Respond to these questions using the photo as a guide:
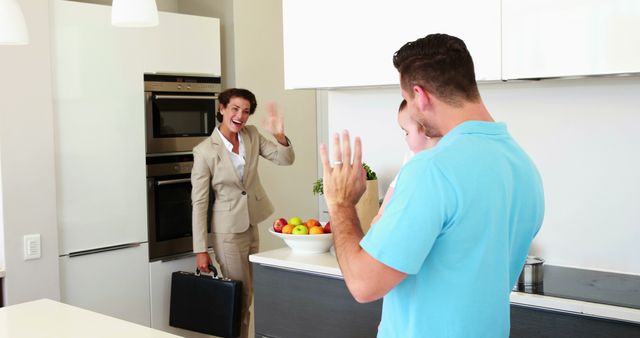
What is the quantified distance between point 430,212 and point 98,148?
2.97 m

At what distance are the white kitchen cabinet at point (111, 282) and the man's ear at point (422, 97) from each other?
285cm

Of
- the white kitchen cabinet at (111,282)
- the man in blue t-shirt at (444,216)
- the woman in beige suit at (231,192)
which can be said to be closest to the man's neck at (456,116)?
the man in blue t-shirt at (444,216)

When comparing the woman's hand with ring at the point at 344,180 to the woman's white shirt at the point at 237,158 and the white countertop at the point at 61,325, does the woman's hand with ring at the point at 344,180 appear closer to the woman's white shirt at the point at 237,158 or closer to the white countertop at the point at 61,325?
the white countertop at the point at 61,325

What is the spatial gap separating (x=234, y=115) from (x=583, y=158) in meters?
1.95

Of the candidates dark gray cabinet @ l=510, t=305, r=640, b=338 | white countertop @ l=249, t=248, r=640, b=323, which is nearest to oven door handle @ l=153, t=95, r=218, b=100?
white countertop @ l=249, t=248, r=640, b=323

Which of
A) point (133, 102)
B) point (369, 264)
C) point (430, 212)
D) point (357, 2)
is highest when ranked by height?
point (357, 2)

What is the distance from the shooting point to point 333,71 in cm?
340

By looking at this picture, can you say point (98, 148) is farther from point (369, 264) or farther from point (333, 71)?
point (369, 264)

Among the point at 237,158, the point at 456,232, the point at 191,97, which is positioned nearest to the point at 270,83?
the point at 191,97

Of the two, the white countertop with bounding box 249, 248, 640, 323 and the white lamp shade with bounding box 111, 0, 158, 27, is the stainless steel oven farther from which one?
the white lamp shade with bounding box 111, 0, 158, 27

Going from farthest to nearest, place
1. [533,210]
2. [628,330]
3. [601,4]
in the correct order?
[601,4]
[628,330]
[533,210]

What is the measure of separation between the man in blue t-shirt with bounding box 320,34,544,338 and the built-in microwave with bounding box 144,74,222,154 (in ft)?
9.17

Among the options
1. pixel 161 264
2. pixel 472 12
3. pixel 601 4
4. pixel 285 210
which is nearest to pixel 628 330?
pixel 601 4

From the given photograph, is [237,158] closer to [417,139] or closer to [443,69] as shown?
[417,139]
